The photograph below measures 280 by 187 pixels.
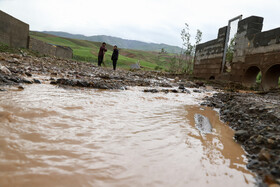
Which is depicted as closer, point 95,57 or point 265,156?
point 265,156

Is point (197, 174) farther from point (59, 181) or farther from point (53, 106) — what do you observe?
point (53, 106)

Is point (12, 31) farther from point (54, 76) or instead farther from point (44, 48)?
point (54, 76)

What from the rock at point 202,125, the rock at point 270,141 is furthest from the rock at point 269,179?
the rock at point 202,125

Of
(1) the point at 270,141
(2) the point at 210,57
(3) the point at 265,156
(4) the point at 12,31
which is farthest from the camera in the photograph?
(2) the point at 210,57

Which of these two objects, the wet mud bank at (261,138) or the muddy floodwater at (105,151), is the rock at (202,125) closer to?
the muddy floodwater at (105,151)

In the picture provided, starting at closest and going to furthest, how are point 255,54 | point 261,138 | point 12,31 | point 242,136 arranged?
point 261,138 < point 242,136 < point 255,54 < point 12,31

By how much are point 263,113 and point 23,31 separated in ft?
41.3

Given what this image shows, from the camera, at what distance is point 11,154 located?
1.12 meters

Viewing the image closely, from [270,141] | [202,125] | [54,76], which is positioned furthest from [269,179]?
[54,76]

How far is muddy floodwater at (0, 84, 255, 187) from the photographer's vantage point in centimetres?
104

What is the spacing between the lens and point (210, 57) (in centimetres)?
1227

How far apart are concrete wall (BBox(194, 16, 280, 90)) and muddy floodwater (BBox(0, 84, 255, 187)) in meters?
6.72

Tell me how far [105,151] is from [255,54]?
8725mm

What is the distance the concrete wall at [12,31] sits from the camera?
31.3 feet
